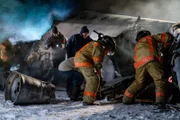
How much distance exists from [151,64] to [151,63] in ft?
0.06

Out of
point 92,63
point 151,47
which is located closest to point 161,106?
point 151,47

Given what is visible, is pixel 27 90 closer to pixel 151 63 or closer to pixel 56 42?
pixel 151 63

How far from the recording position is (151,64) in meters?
3.95

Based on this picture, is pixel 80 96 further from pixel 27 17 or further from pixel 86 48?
pixel 27 17

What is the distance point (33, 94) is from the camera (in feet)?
14.2

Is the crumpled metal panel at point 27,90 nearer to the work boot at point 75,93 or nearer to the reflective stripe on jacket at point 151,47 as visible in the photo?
the work boot at point 75,93

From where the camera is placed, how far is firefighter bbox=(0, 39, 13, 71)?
7.80 meters

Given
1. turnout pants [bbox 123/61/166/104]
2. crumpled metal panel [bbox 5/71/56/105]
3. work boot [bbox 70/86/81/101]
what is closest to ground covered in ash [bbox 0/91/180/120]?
crumpled metal panel [bbox 5/71/56/105]

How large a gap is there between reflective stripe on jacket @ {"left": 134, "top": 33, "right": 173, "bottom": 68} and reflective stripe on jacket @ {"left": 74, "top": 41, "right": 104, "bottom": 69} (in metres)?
0.70

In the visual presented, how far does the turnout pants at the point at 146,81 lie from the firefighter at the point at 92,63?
64cm

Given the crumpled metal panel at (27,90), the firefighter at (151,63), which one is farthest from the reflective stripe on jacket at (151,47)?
the crumpled metal panel at (27,90)

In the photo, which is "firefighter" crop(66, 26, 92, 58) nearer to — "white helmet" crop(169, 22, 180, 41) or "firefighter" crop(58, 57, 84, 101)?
"firefighter" crop(58, 57, 84, 101)

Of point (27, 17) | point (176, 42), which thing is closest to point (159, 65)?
point (176, 42)

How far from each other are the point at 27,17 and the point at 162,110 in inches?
673
